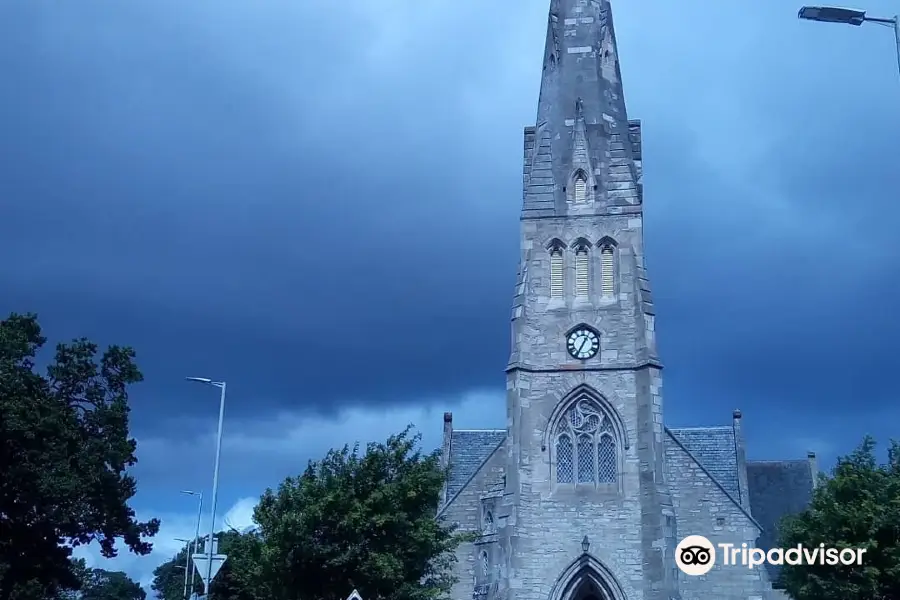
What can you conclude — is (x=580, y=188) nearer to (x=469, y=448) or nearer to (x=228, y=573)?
(x=469, y=448)

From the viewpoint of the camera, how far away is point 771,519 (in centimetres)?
4166

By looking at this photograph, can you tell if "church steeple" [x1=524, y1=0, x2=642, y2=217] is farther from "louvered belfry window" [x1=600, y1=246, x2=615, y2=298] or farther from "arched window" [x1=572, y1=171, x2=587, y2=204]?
"louvered belfry window" [x1=600, y1=246, x2=615, y2=298]

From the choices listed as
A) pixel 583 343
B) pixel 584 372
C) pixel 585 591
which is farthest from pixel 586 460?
pixel 585 591

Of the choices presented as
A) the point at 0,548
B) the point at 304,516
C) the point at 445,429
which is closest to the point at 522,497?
the point at 304,516

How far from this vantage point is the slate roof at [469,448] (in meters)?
43.3

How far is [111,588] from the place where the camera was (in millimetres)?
112938

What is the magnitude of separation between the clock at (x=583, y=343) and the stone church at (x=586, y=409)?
52 millimetres

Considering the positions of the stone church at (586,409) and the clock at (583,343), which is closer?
the stone church at (586,409)

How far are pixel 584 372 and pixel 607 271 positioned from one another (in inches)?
160

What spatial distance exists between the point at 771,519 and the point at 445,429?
52.4 feet

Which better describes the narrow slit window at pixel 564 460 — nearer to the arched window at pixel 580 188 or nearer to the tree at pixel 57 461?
the arched window at pixel 580 188

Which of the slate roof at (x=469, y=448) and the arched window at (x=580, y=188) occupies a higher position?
the arched window at (x=580, y=188)

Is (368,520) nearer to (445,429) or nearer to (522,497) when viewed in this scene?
(522,497)

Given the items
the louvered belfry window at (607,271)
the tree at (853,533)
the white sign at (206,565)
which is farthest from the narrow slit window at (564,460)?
the white sign at (206,565)
